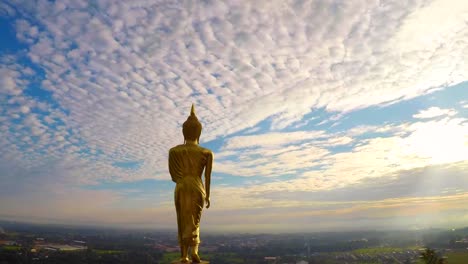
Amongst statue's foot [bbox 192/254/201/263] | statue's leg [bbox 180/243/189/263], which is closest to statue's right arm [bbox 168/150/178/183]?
statue's leg [bbox 180/243/189/263]

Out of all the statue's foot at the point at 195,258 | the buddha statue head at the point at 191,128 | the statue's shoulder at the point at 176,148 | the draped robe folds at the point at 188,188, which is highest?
the buddha statue head at the point at 191,128

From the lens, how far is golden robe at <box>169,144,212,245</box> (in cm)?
876

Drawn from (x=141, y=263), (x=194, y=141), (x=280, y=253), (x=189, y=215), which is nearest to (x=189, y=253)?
(x=189, y=215)

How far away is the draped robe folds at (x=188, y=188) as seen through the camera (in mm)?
8750

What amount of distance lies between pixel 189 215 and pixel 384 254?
364ft

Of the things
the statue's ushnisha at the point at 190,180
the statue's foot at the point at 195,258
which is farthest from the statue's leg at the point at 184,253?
the statue's foot at the point at 195,258

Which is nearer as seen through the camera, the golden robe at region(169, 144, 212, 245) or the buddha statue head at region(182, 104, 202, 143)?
the golden robe at region(169, 144, 212, 245)

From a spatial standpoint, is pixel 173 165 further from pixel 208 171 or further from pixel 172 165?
pixel 208 171

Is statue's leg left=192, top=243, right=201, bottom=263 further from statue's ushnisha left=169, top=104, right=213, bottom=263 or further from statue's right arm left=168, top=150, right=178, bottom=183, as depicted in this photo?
statue's right arm left=168, top=150, right=178, bottom=183

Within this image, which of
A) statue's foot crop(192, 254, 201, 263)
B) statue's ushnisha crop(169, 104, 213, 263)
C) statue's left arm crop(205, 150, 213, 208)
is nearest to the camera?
statue's foot crop(192, 254, 201, 263)

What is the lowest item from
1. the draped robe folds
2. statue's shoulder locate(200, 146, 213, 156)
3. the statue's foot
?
the statue's foot

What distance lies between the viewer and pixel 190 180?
9.01 metres

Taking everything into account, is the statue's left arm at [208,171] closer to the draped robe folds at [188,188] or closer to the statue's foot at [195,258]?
the draped robe folds at [188,188]

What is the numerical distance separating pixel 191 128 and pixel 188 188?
1565mm
